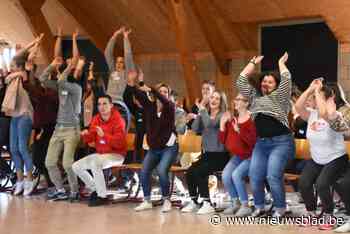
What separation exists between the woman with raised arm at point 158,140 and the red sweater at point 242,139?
707 mm

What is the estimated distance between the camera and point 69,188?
25.6 ft

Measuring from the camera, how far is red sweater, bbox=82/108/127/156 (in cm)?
695

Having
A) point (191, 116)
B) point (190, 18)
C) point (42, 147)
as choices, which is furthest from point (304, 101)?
point (190, 18)

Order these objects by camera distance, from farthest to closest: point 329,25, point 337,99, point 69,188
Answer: point 329,25
point 69,188
point 337,99

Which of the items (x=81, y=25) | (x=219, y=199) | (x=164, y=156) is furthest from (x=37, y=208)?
(x=81, y=25)

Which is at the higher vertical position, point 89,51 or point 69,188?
point 89,51

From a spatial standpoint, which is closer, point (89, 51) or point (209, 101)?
point (209, 101)

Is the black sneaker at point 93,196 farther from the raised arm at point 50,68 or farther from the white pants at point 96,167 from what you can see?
the raised arm at point 50,68

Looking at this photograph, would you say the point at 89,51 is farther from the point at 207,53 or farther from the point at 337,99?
the point at 337,99

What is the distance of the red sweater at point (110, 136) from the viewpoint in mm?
6953

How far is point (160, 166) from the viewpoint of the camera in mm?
6660

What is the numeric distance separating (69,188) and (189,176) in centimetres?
202

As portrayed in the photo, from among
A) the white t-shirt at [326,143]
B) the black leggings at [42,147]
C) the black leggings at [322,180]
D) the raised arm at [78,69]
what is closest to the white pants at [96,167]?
the black leggings at [42,147]

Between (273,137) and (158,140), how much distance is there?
4.47ft
